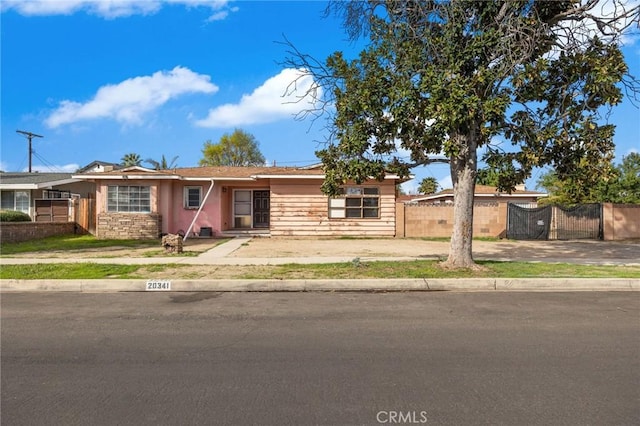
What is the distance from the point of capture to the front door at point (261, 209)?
22.2 m

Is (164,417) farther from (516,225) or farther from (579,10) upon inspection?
(516,225)

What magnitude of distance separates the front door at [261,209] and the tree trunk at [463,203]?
1346 centimetres

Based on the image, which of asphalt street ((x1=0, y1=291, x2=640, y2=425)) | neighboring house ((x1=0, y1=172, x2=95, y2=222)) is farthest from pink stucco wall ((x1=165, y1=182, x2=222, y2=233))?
asphalt street ((x1=0, y1=291, x2=640, y2=425))

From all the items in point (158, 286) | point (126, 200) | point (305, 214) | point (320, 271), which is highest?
point (126, 200)

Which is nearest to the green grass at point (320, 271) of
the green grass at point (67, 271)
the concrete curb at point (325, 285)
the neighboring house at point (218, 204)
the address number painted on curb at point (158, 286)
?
the green grass at point (67, 271)

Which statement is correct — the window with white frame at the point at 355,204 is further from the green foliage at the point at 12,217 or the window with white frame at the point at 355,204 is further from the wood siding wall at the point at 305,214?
the green foliage at the point at 12,217

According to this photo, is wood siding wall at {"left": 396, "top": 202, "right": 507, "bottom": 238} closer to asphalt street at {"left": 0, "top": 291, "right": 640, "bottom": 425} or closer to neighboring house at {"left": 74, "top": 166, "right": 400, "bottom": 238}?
neighboring house at {"left": 74, "top": 166, "right": 400, "bottom": 238}

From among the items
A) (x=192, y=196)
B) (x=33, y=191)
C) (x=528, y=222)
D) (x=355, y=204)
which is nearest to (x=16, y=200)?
(x=33, y=191)

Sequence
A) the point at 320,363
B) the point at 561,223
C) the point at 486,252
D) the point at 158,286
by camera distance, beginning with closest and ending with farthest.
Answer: the point at 320,363 < the point at 158,286 < the point at 486,252 < the point at 561,223

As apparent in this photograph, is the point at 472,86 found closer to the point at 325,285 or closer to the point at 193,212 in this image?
the point at 325,285

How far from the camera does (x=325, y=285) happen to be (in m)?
8.45

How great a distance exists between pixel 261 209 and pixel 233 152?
99.1 ft

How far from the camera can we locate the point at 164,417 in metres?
3.20

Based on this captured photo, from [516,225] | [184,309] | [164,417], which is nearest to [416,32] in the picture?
[184,309]
